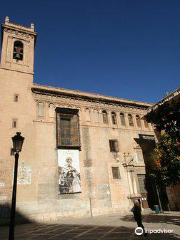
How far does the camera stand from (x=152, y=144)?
823 inches

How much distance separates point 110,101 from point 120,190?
9118mm

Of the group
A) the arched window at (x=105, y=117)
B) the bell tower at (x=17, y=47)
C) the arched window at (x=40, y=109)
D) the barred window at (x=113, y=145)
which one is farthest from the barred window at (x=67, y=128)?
the bell tower at (x=17, y=47)

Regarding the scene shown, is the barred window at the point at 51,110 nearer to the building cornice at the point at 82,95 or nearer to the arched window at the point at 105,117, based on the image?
the building cornice at the point at 82,95

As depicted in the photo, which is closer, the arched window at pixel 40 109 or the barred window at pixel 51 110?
the arched window at pixel 40 109

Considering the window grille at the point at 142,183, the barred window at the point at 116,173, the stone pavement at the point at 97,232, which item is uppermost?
the barred window at the point at 116,173

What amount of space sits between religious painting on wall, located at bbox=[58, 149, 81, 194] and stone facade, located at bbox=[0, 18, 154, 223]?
38 cm

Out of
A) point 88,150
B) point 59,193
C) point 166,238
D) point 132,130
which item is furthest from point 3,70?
point 166,238

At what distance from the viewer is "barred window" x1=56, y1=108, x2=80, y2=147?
17.1 meters

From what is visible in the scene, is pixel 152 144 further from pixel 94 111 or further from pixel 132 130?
pixel 94 111

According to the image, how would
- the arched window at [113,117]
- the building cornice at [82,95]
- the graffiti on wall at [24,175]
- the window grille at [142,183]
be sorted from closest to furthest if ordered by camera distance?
the graffiti on wall at [24,175], the window grille at [142,183], the building cornice at [82,95], the arched window at [113,117]

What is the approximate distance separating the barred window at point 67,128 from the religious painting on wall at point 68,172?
0.82 metres

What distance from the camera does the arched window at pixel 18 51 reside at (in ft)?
63.6

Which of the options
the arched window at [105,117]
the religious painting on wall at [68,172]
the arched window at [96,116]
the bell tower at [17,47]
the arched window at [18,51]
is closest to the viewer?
the religious painting on wall at [68,172]

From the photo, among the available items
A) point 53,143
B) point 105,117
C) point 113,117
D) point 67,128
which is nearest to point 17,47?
point 67,128
